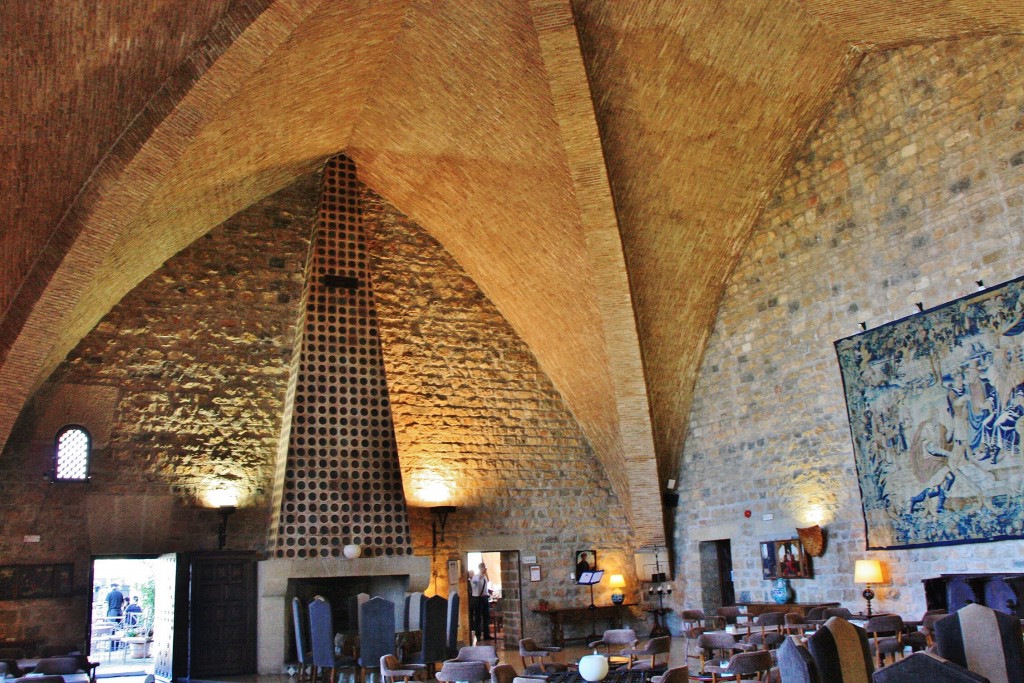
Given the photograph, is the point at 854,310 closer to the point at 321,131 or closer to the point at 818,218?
the point at 818,218

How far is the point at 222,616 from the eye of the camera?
10.5m

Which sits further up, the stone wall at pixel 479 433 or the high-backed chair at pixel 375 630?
the stone wall at pixel 479 433

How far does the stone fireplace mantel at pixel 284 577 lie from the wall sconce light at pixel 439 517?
0.77m

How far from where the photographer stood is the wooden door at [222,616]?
33.8 ft

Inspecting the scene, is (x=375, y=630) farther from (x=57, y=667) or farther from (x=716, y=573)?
(x=716, y=573)

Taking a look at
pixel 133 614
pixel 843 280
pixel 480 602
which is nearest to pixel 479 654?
pixel 843 280

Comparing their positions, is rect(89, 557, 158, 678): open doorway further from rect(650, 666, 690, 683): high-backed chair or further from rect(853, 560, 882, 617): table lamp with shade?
rect(650, 666, 690, 683): high-backed chair

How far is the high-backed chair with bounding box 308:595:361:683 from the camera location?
358 inches

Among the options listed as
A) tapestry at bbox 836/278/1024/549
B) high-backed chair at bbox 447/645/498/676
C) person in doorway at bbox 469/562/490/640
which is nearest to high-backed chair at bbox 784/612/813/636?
tapestry at bbox 836/278/1024/549

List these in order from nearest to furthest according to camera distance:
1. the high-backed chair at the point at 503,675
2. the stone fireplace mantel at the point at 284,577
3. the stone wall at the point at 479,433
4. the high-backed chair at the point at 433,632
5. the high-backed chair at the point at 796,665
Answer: the high-backed chair at the point at 796,665 → the high-backed chair at the point at 503,675 → the high-backed chair at the point at 433,632 → the stone fireplace mantel at the point at 284,577 → the stone wall at the point at 479,433

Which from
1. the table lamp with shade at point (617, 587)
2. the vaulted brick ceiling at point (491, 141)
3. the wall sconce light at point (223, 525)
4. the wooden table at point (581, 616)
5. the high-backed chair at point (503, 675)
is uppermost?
the vaulted brick ceiling at point (491, 141)

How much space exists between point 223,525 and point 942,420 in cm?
826

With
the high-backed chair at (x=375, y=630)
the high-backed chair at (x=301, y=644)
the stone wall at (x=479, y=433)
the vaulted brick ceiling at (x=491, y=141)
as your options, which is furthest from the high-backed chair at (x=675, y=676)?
the stone wall at (x=479, y=433)

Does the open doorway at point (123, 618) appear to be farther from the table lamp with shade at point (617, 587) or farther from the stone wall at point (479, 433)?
the table lamp with shade at point (617, 587)
